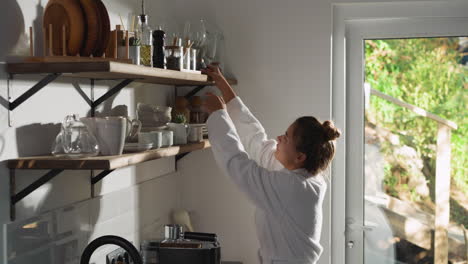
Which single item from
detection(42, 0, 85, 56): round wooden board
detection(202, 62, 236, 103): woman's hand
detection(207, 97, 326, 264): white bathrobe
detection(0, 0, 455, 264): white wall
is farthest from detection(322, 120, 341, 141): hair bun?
detection(42, 0, 85, 56): round wooden board

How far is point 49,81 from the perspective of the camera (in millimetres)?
1760

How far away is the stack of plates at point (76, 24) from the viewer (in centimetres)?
172

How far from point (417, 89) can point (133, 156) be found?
1800 millimetres

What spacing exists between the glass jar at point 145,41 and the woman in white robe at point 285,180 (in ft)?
1.15

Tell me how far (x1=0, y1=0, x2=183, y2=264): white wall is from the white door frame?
102 cm

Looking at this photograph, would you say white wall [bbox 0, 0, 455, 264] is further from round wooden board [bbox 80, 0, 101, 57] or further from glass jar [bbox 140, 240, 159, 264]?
round wooden board [bbox 80, 0, 101, 57]

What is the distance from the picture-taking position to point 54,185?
190 cm

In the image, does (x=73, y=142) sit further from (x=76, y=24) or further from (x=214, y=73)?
(x=214, y=73)

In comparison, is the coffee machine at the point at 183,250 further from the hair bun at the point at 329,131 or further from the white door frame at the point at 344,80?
the white door frame at the point at 344,80

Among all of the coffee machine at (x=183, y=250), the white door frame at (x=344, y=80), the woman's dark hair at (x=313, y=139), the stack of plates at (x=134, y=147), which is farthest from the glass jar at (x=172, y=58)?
the white door frame at (x=344, y=80)

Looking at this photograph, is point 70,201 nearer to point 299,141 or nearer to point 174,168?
point 299,141

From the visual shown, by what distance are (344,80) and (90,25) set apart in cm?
160

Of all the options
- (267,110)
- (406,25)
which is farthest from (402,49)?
(267,110)

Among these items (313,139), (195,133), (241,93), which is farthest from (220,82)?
(241,93)
